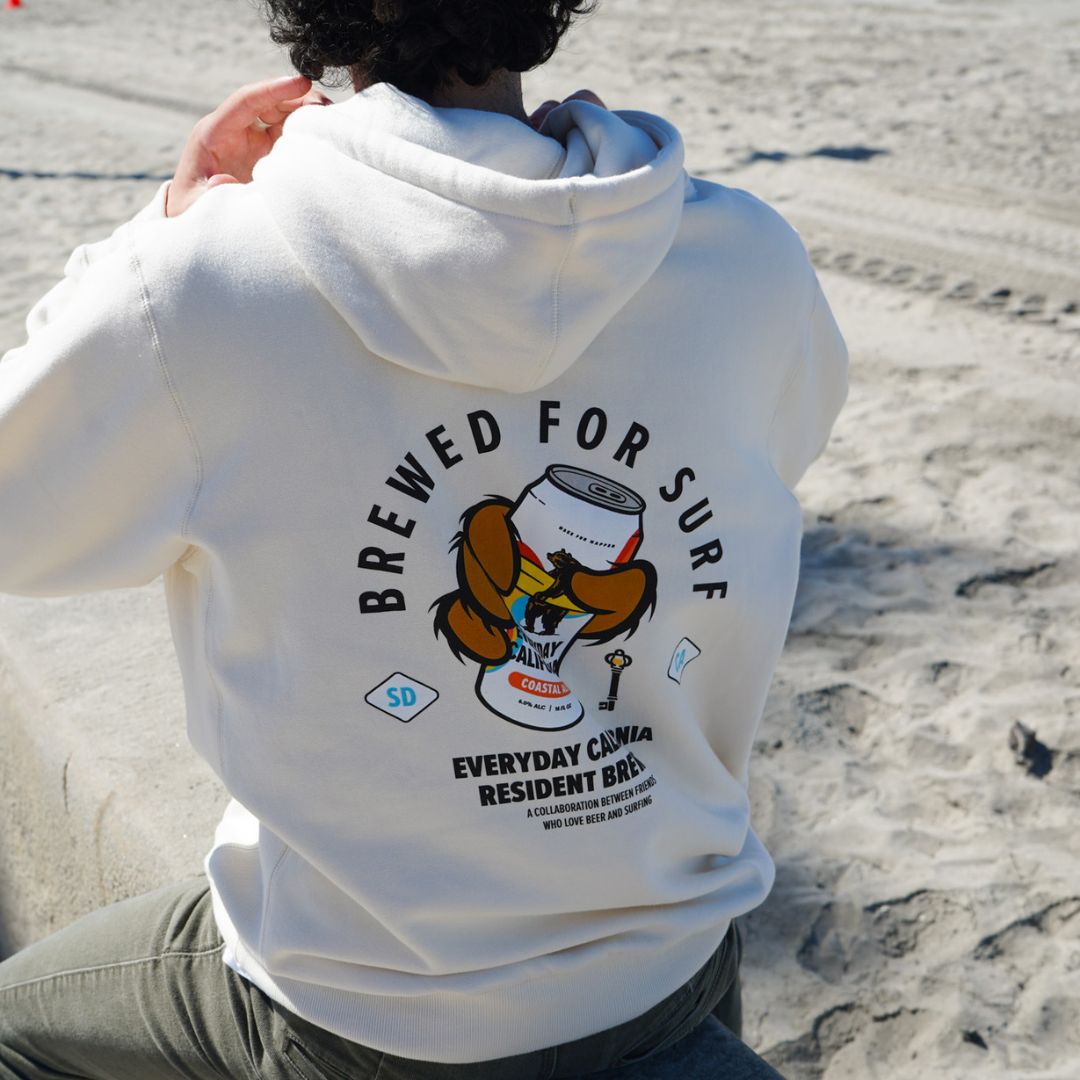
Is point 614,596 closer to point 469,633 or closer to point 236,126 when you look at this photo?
point 469,633

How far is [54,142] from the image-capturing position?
7840mm

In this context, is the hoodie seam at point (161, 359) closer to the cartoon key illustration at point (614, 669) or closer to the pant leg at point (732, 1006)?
the cartoon key illustration at point (614, 669)

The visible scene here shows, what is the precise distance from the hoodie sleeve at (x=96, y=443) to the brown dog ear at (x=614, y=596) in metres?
0.33

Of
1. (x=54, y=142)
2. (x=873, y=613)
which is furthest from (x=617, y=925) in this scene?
(x=54, y=142)

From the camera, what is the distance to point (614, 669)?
3.80ft

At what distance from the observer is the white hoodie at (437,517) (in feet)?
3.35

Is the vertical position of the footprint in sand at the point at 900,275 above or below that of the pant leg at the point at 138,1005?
below

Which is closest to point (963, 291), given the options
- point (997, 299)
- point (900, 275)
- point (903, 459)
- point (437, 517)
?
point (997, 299)

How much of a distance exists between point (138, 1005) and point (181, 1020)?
0.16 feet

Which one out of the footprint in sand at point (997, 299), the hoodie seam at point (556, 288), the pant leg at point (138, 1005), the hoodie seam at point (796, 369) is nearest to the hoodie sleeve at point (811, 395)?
the hoodie seam at point (796, 369)

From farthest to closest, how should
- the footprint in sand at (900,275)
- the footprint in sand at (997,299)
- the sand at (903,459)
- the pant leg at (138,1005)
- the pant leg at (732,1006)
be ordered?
the footprint in sand at (900,275) → the footprint in sand at (997,299) → the sand at (903,459) → the pant leg at (732,1006) → the pant leg at (138,1005)

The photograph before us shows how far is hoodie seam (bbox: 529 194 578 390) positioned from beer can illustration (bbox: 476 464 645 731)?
8 cm

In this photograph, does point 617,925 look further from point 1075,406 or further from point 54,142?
point 54,142

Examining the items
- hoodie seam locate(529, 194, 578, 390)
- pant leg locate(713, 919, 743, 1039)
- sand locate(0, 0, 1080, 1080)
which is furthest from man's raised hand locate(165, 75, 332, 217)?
sand locate(0, 0, 1080, 1080)
